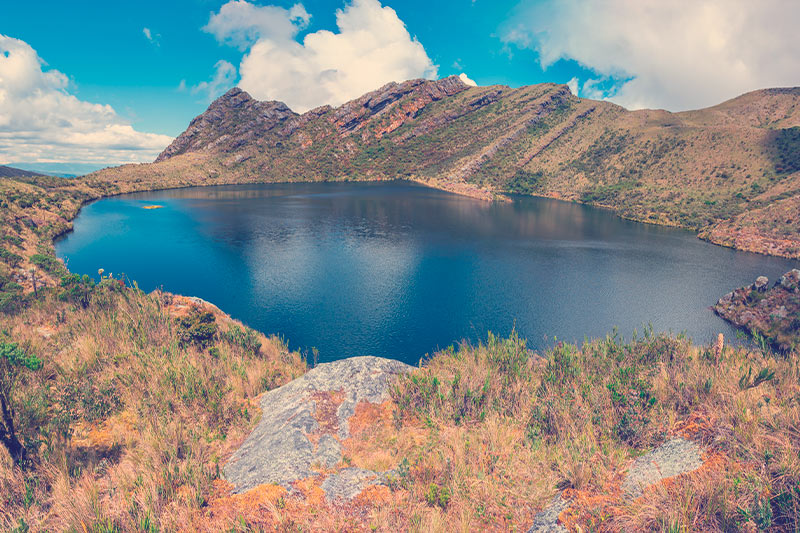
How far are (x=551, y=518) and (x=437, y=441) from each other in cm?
433

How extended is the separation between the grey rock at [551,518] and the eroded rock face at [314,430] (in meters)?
3.96

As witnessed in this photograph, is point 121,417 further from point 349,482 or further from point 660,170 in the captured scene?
point 660,170

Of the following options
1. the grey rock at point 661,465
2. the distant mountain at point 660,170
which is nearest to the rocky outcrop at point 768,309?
the distant mountain at point 660,170

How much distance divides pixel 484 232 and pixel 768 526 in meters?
73.1

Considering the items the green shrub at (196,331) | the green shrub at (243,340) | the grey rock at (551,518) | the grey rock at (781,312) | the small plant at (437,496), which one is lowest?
the green shrub at (243,340)

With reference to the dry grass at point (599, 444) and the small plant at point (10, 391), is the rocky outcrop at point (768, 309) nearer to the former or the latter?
the dry grass at point (599, 444)

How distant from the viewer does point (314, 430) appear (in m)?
12.1

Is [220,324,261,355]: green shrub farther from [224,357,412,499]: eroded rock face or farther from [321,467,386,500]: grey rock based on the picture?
[321,467,386,500]: grey rock

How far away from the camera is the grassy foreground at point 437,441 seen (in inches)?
274

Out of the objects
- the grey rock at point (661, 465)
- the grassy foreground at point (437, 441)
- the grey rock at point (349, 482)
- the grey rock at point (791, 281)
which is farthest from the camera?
the grey rock at point (791, 281)

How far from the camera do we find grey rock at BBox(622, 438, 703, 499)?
752cm

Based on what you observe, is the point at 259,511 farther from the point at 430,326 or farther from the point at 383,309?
the point at 383,309

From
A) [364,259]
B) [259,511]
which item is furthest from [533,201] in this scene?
[259,511]

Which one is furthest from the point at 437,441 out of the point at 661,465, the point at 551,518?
the point at 661,465
